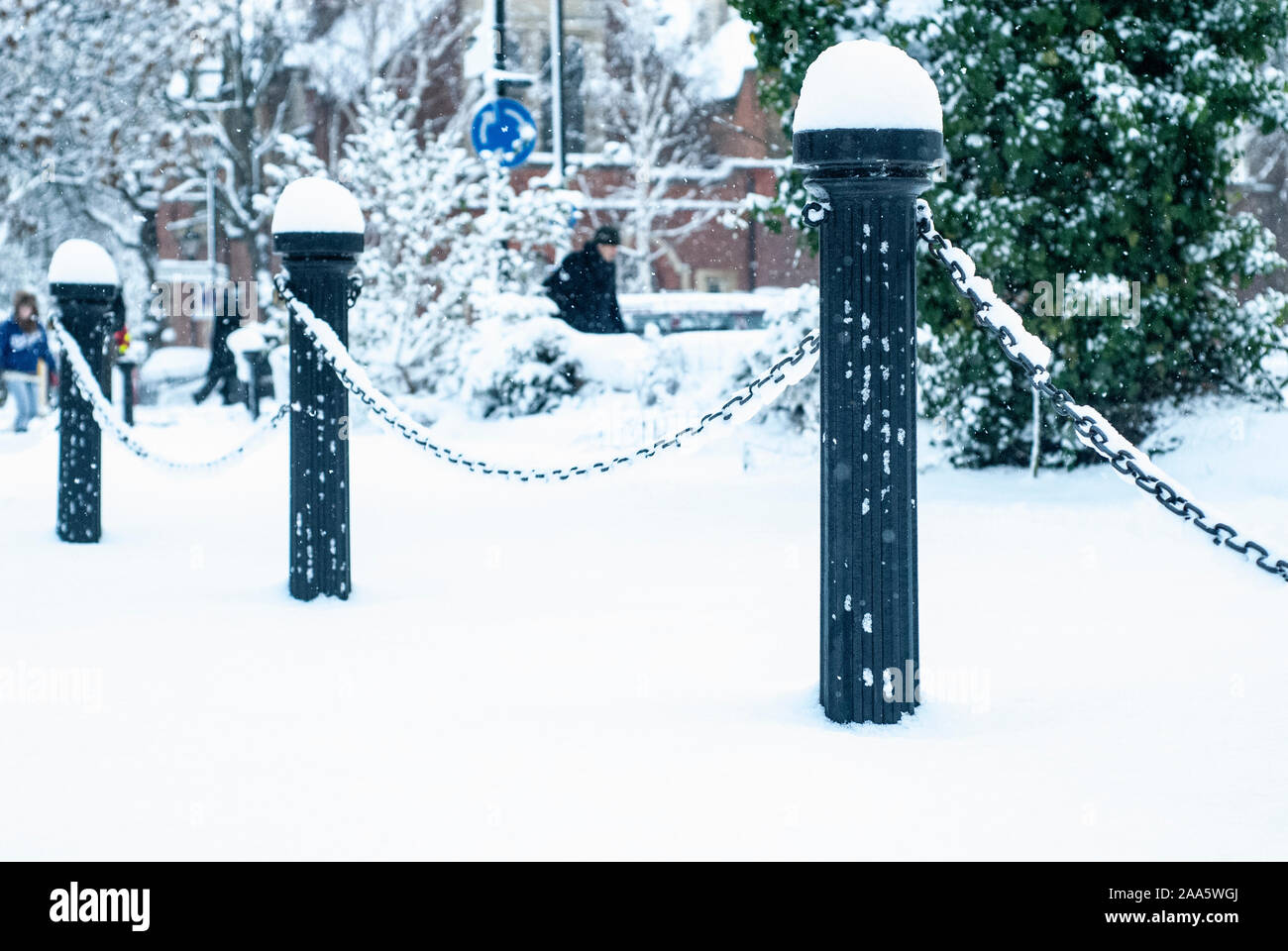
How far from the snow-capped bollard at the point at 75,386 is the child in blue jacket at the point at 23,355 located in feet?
28.0

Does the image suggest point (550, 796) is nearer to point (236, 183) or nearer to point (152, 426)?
point (152, 426)

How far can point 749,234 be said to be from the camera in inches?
1574

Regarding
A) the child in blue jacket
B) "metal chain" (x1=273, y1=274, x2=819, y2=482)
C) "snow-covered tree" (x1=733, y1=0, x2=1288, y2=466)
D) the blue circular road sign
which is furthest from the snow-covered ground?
the child in blue jacket

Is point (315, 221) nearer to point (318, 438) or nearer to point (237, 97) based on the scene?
point (318, 438)

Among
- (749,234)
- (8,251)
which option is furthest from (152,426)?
(749,234)

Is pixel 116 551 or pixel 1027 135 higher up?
pixel 1027 135

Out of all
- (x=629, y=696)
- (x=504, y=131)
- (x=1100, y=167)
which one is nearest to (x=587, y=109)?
(x=504, y=131)

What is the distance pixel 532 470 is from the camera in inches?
195

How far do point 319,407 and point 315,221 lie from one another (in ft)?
2.10

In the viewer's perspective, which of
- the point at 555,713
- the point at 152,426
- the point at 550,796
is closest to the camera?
the point at 550,796

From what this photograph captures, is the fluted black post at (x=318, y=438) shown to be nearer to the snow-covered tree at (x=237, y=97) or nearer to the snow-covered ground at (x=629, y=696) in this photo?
the snow-covered ground at (x=629, y=696)

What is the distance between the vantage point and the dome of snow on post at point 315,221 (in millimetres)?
5555

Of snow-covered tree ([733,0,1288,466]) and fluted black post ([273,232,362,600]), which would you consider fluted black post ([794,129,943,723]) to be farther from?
snow-covered tree ([733,0,1288,466])

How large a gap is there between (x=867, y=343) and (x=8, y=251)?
34.8 meters
